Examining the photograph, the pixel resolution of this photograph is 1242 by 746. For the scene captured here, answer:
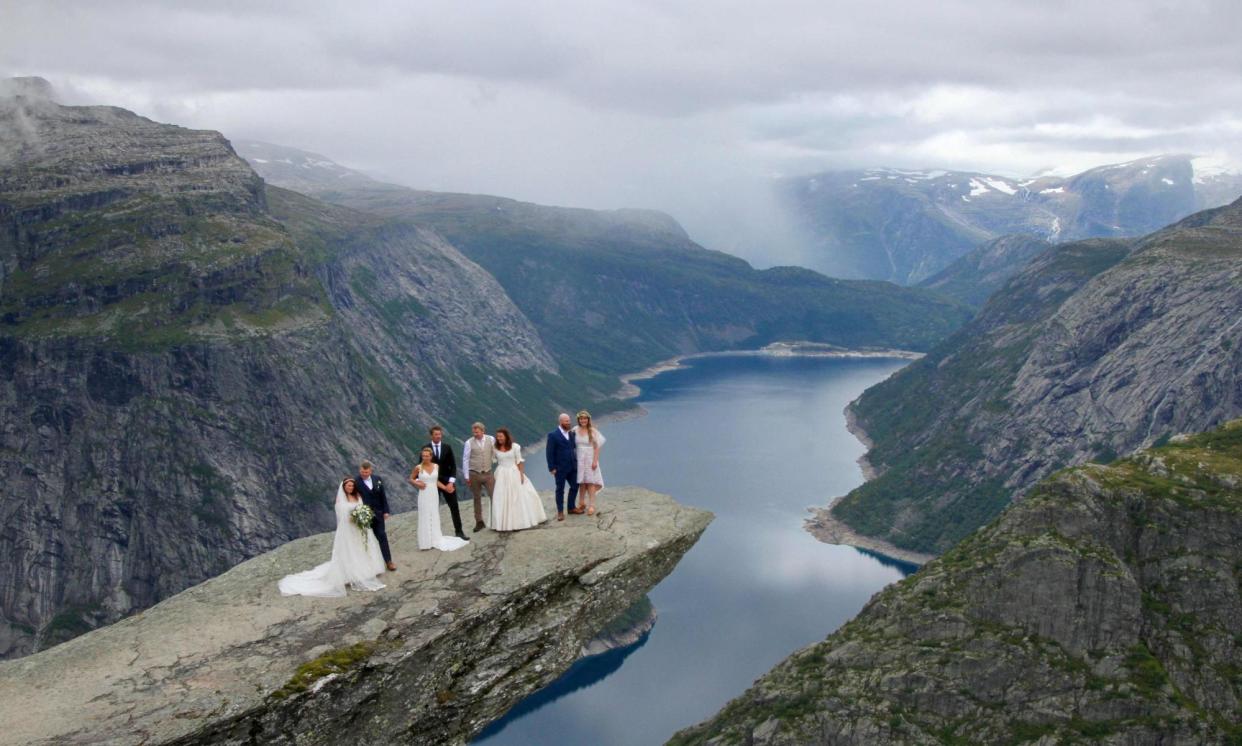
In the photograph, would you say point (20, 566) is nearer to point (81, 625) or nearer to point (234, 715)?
point (81, 625)

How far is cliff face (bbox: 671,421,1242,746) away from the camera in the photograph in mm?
91250

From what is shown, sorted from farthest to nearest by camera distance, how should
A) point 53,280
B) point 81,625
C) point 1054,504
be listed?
point 53,280
point 81,625
point 1054,504

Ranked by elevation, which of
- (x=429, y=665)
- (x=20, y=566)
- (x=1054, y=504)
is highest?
(x=429, y=665)

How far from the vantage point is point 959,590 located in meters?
101

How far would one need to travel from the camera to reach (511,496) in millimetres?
39875

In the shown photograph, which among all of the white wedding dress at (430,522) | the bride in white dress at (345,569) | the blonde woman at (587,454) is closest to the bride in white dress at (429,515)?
the white wedding dress at (430,522)

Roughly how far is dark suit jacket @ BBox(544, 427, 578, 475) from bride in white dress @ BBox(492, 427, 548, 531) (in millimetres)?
1541

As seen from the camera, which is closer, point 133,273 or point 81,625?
point 81,625

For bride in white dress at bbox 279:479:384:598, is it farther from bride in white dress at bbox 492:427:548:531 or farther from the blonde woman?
the blonde woman

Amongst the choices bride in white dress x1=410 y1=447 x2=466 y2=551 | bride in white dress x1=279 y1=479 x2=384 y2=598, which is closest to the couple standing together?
bride in white dress x1=410 y1=447 x2=466 y2=551

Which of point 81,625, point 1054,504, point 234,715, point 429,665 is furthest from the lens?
point 81,625

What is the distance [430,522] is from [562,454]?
595 centimetres

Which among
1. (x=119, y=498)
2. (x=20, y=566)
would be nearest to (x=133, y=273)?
(x=119, y=498)

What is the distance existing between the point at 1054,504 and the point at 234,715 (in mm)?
91378
